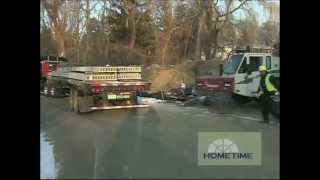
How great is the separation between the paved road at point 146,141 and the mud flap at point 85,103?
2.0 inches

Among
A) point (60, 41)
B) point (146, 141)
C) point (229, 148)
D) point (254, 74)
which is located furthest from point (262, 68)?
point (60, 41)

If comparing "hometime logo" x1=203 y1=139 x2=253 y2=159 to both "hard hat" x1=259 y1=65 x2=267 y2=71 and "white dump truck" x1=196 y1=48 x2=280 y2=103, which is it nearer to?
"white dump truck" x1=196 y1=48 x2=280 y2=103

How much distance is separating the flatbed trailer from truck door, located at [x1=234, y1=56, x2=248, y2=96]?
0.73 m

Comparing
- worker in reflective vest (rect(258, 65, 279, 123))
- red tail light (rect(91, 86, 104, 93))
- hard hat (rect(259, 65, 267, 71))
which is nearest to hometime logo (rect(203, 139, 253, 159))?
worker in reflective vest (rect(258, 65, 279, 123))

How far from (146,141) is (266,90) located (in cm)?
106

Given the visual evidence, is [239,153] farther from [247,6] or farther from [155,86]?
[247,6]

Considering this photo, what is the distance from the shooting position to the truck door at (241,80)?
3.88 meters

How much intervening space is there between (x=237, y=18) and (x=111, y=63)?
110 cm

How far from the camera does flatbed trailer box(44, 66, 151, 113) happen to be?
3.86 m

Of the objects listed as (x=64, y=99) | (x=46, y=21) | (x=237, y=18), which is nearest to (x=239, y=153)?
(x=237, y=18)

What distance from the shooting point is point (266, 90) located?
153 inches

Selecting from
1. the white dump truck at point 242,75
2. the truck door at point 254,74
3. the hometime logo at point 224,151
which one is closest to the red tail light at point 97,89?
the white dump truck at point 242,75

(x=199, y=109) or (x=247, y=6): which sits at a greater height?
(x=247, y=6)
